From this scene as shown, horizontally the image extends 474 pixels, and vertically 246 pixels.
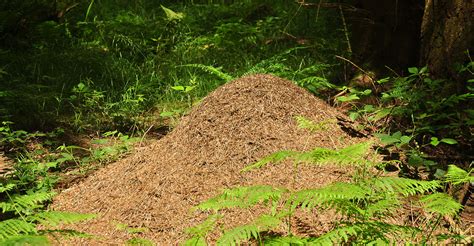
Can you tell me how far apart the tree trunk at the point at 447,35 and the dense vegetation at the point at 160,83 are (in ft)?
0.25

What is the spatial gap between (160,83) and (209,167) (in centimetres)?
294

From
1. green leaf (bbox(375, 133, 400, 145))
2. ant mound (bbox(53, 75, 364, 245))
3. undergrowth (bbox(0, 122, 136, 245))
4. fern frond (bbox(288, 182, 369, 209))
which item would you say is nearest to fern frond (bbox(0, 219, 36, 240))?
ant mound (bbox(53, 75, 364, 245))

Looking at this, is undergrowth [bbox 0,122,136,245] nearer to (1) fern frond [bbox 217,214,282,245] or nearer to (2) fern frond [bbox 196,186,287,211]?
(2) fern frond [bbox 196,186,287,211]

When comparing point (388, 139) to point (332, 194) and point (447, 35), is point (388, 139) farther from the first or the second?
point (332, 194)

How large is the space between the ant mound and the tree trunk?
0.82 m

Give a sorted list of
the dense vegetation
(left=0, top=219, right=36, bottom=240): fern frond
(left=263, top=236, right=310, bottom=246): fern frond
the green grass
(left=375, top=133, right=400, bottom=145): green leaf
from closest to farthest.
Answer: (left=0, top=219, right=36, bottom=240): fern frond < (left=263, top=236, right=310, bottom=246): fern frond < (left=375, top=133, right=400, bottom=145): green leaf < the dense vegetation < the green grass

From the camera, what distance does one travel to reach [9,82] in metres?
6.02

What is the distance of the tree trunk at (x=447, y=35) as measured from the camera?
3.93 meters

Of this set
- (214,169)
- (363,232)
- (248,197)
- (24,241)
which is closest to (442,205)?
(363,232)

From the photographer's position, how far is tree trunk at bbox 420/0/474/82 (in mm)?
3934

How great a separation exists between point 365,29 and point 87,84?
10.1 feet

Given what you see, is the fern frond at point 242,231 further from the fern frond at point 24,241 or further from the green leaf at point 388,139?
the green leaf at point 388,139

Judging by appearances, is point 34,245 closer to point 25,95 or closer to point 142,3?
point 25,95

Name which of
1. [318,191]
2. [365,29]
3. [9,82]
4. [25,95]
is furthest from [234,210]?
[9,82]
